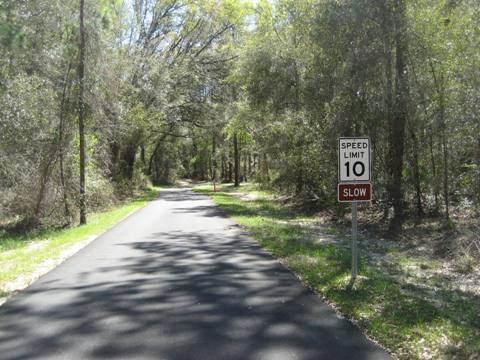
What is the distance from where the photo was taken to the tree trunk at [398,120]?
14.6 meters

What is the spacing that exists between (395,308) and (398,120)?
9.86 meters

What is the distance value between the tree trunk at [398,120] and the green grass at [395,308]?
4615 millimetres

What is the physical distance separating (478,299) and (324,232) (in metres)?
8.69

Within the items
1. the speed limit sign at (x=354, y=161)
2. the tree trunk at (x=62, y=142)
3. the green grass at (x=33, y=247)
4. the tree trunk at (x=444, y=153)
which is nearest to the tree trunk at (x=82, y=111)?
the tree trunk at (x=62, y=142)

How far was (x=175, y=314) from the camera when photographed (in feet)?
21.0

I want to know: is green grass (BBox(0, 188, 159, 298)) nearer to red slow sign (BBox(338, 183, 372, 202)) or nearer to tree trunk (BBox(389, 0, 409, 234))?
red slow sign (BBox(338, 183, 372, 202))

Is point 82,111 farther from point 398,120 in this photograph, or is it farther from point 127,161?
point 127,161

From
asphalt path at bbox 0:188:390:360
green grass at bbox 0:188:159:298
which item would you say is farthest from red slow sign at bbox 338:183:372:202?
green grass at bbox 0:188:159:298

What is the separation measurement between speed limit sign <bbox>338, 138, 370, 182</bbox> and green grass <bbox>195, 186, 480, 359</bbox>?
5.61ft

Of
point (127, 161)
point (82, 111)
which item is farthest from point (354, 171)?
point (127, 161)

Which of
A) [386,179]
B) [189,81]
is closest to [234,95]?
[189,81]

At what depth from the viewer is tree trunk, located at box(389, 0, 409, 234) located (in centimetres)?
1459

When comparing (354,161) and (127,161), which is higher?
(127,161)

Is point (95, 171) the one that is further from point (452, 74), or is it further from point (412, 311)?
point (412, 311)
